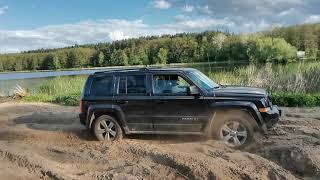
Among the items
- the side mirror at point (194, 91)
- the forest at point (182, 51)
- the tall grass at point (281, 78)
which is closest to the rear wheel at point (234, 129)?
the side mirror at point (194, 91)

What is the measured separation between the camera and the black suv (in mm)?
10047

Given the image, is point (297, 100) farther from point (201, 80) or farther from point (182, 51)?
point (182, 51)

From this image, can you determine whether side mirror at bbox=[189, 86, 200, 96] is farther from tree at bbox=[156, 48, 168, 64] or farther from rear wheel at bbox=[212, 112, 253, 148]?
tree at bbox=[156, 48, 168, 64]

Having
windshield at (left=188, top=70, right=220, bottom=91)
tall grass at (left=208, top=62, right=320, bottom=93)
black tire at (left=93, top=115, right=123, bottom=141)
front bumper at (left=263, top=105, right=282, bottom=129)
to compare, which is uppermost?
windshield at (left=188, top=70, right=220, bottom=91)

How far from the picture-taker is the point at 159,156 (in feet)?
29.3

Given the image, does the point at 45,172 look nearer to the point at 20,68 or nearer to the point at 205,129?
the point at 205,129

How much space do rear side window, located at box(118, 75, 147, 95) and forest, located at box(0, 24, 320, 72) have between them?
106ft

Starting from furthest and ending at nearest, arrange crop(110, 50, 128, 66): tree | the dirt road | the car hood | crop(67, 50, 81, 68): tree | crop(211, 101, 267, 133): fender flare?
crop(67, 50, 81, 68): tree
crop(110, 50, 128, 66): tree
the car hood
crop(211, 101, 267, 133): fender flare
the dirt road

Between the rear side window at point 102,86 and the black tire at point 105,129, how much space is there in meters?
0.58

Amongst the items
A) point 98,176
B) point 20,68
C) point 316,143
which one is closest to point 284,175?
point 316,143

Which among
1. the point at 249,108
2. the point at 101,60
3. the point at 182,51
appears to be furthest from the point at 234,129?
the point at 182,51

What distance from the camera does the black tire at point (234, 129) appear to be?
392 inches

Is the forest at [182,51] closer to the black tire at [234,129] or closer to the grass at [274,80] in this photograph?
the grass at [274,80]

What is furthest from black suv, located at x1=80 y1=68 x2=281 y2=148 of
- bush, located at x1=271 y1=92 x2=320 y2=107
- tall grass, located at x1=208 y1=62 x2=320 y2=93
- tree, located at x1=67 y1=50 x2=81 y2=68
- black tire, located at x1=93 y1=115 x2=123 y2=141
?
tree, located at x1=67 y1=50 x2=81 y2=68
